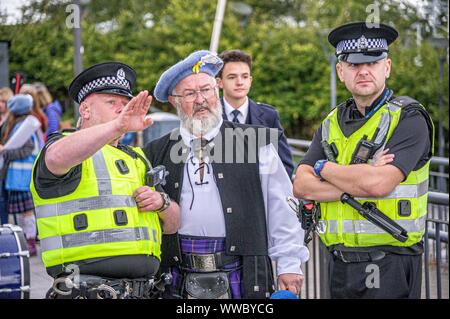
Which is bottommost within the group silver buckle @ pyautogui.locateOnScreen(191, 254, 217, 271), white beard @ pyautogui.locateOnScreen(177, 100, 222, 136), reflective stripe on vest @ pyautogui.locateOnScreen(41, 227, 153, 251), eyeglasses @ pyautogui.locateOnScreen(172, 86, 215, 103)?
silver buckle @ pyautogui.locateOnScreen(191, 254, 217, 271)

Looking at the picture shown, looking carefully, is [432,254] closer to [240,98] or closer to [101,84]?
[240,98]

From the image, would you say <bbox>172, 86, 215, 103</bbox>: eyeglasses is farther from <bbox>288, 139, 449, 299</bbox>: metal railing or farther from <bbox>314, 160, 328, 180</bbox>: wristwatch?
<bbox>288, 139, 449, 299</bbox>: metal railing

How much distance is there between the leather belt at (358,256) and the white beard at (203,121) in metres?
0.94

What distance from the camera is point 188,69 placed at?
471cm

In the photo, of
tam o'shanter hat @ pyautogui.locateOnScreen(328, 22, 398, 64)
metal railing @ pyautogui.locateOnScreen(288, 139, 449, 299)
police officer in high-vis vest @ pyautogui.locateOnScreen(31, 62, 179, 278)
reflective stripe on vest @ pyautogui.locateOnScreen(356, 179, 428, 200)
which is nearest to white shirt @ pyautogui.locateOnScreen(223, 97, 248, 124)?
metal railing @ pyautogui.locateOnScreen(288, 139, 449, 299)

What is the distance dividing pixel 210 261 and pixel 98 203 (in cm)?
75

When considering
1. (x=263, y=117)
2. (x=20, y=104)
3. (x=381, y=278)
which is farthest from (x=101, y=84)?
(x=20, y=104)

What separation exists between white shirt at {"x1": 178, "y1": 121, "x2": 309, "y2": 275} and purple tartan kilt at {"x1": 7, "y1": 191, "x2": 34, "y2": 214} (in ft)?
19.5

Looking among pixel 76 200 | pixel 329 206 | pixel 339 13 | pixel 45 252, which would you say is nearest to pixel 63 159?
pixel 76 200

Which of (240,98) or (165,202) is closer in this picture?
(165,202)

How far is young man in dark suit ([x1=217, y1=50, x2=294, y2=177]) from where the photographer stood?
6734 mm

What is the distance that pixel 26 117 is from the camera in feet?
33.5

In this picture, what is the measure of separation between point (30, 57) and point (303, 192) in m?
24.8

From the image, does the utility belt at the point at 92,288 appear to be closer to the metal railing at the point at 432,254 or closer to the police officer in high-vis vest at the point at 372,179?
the police officer in high-vis vest at the point at 372,179
